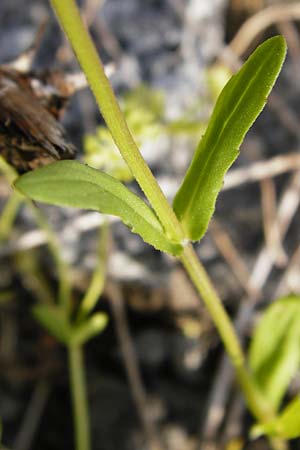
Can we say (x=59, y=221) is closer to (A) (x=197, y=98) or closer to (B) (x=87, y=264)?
(B) (x=87, y=264)

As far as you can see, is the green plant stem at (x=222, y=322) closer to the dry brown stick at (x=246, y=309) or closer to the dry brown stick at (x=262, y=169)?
the dry brown stick at (x=246, y=309)

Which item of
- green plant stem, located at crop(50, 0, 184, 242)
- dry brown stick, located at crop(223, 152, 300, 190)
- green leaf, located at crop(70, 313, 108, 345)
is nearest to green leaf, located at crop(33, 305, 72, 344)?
green leaf, located at crop(70, 313, 108, 345)

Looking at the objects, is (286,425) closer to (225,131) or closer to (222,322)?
(222,322)

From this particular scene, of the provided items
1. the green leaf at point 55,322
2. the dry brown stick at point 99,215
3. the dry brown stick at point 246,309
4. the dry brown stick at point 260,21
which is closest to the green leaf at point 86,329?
the green leaf at point 55,322

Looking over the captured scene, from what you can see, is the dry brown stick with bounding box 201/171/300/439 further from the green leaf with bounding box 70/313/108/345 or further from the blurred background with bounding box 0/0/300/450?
the green leaf with bounding box 70/313/108/345

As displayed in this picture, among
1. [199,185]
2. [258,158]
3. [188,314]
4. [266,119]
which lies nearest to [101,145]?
[199,185]

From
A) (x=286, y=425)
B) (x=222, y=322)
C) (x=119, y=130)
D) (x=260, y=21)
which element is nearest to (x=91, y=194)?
(x=119, y=130)

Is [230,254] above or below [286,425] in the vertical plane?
above
